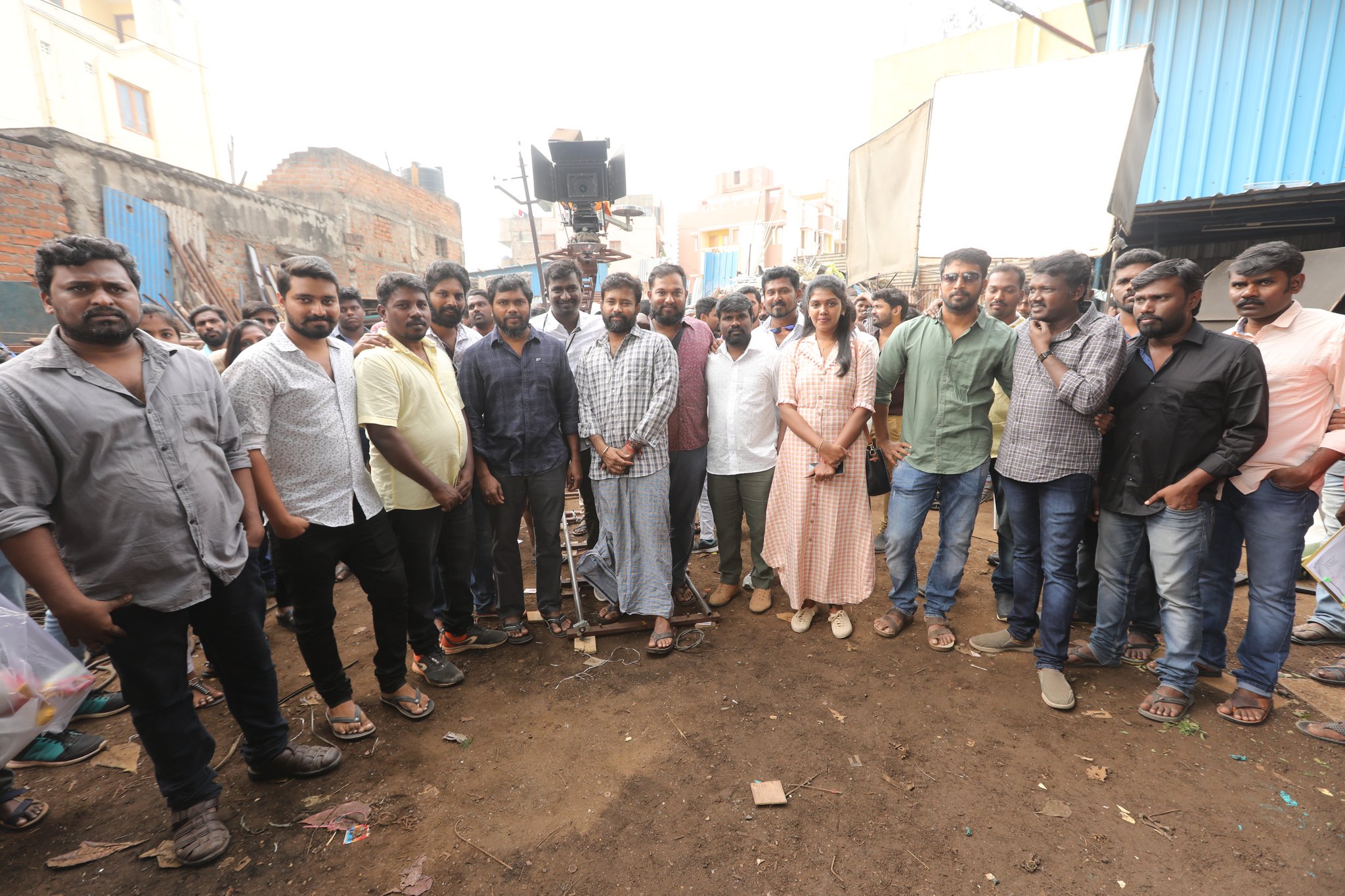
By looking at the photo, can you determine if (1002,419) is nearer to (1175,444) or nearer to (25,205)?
(1175,444)

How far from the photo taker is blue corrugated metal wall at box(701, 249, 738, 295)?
22062 millimetres

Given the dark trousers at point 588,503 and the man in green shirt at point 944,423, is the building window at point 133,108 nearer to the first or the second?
the dark trousers at point 588,503

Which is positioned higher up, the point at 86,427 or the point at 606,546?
the point at 86,427

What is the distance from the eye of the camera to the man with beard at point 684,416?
3.68 meters

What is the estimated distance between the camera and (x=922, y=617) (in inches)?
152

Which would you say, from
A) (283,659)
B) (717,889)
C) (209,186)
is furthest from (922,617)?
(209,186)

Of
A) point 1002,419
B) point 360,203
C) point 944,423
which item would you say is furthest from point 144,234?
point 1002,419

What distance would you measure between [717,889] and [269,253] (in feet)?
39.5

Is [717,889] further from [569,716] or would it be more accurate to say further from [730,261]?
[730,261]

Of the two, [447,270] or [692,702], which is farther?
[447,270]

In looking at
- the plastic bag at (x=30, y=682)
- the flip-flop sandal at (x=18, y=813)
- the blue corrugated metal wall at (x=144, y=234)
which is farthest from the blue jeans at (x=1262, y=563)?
the blue corrugated metal wall at (x=144, y=234)

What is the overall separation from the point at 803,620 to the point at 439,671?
2.16m

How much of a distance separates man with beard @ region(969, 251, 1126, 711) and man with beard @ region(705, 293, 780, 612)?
4.43 ft

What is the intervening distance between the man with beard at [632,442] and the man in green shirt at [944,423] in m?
1.33
